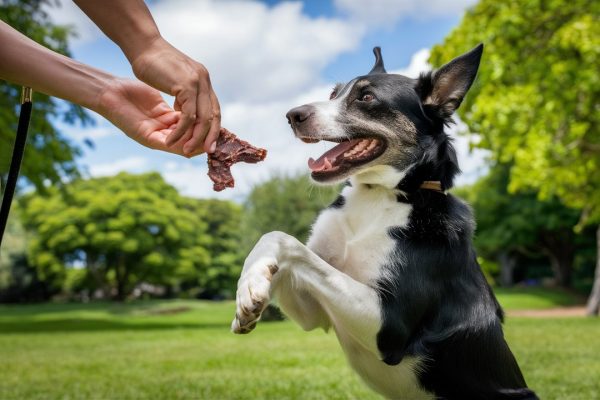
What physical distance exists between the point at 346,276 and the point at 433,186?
0.69 m

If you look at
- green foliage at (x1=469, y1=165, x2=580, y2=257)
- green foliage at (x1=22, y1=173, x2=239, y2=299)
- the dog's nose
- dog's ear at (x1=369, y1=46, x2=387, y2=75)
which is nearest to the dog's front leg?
the dog's nose

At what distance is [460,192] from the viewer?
46.9 m

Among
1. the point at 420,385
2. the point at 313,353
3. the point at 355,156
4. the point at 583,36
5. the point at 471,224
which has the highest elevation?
the point at 583,36

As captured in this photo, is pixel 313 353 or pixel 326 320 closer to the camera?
pixel 326 320

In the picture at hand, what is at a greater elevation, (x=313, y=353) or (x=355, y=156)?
(x=355, y=156)

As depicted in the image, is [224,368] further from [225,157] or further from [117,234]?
[117,234]

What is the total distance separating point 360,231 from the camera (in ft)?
10.7

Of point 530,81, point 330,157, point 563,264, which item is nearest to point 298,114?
point 330,157

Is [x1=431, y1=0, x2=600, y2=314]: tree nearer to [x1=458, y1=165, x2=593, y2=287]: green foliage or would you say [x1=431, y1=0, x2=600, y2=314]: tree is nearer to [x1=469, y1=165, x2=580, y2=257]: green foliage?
[x1=469, y1=165, x2=580, y2=257]: green foliage

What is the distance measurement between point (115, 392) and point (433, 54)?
10510 mm

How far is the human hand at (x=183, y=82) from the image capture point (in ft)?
7.25

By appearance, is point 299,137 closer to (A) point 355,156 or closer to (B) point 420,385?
(A) point 355,156

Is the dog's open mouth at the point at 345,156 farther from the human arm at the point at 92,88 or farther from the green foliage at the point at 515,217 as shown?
the green foliage at the point at 515,217

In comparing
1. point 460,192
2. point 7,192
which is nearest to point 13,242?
point 460,192
